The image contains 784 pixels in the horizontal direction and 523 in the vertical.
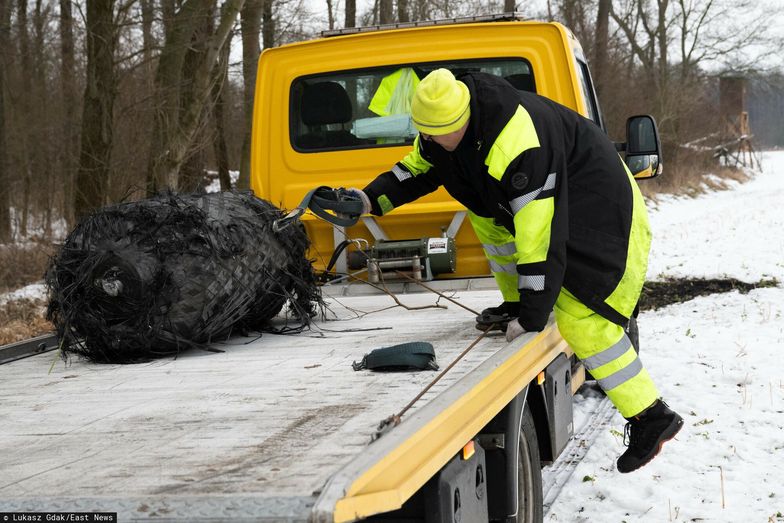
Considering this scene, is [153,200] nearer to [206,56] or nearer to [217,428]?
[217,428]

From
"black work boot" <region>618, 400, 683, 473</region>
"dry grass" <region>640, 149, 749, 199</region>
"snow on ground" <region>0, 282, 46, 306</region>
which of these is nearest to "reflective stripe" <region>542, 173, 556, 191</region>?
"black work boot" <region>618, 400, 683, 473</region>

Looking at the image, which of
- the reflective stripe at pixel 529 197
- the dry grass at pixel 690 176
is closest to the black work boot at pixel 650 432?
the reflective stripe at pixel 529 197

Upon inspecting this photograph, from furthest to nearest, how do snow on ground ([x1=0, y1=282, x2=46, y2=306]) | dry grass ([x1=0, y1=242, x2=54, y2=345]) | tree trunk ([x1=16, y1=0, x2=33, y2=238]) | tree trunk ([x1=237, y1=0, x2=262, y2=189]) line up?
tree trunk ([x1=16, y1=0, x2=33, y2=238]) < tree trunk ([x1=237, y1=0, x2=262, y2=189]) < snow on ground ([x1=0, y1=282, x2=46, y2=306]) < dry grass ([x1=0, y1=242, x2=54, y2=345])

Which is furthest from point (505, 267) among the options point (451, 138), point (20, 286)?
point (20, 286)

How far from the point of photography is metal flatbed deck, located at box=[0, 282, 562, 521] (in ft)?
5.99

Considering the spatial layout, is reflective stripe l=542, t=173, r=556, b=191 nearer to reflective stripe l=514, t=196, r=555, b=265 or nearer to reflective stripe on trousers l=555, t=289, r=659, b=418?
reflective stripe l=514, t=196, r=555, b=265

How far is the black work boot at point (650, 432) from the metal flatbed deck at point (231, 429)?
716mm

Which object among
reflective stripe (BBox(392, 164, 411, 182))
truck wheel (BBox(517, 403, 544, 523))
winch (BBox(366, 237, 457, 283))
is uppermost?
reflective stripe (BBox(392, 164, 411, 182))

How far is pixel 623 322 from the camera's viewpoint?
3.77 metres

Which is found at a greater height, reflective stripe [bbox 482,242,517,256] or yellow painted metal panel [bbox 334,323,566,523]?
reflective stripe [bbox 482,242,517,256]

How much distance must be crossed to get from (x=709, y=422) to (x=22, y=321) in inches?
265

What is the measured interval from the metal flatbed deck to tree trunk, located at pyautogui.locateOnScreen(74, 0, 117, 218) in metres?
8.35

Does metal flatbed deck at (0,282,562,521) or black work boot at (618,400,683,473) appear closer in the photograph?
metal flatbed deck at (0,282,562,521)

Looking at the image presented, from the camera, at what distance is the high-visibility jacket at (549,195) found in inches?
137
